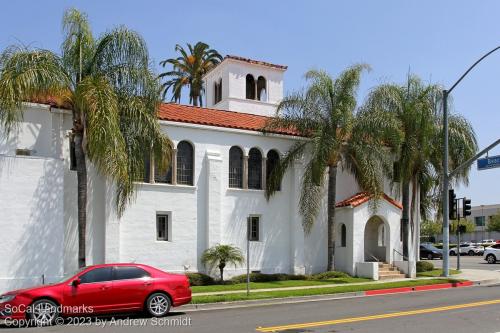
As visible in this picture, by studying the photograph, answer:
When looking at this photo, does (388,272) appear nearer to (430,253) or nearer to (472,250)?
(430,253)

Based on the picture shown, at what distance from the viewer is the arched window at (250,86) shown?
35122 mm

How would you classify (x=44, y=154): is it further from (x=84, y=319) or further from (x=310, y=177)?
(x=310, y=177)

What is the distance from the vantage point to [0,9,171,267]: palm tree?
17.9 meters

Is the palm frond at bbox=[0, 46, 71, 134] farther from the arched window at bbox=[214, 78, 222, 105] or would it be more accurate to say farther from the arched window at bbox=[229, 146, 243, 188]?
the arched window at bbox=[214, 78, 222, 105]

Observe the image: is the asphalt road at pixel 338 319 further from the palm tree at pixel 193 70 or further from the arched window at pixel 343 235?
the palm tree at pixel 193 70

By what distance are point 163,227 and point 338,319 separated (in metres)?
11.4

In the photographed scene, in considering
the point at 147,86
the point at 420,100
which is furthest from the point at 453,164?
the point at 147,86

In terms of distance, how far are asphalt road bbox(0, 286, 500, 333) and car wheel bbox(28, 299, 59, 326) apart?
324mm

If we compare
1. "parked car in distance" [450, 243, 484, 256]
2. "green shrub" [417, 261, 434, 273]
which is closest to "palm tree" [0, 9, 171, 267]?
"green shrub" [417, 261, 434, 273]

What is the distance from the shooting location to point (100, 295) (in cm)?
1387

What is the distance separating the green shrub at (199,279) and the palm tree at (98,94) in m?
4.16

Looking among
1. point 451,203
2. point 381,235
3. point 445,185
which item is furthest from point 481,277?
point 381,235

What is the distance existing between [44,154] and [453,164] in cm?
1966

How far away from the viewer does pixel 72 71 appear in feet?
63.0
